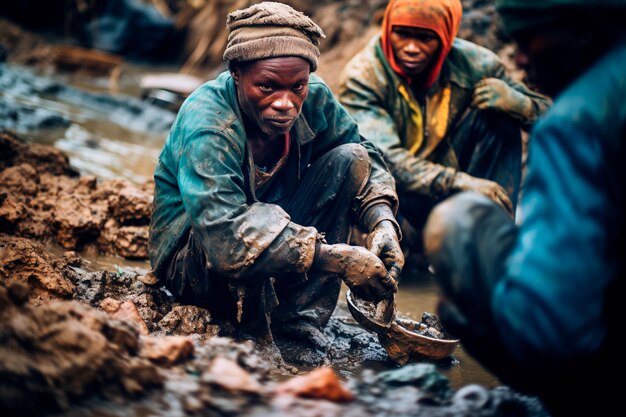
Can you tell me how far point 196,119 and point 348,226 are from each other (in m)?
1.01

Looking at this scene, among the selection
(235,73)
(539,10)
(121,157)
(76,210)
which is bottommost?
(121,157)

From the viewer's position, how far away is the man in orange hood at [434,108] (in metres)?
4.41

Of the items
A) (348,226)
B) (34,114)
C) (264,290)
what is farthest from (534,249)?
(34,114)

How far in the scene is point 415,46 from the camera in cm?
443

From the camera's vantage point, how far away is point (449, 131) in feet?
15.6

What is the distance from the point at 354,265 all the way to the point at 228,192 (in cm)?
61

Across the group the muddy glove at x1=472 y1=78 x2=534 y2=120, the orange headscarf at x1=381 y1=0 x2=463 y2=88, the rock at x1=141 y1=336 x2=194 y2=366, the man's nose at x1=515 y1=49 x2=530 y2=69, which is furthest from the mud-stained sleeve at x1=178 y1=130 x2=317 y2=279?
the muddy glove at x1=472 y1=78 x2=534 y2=120

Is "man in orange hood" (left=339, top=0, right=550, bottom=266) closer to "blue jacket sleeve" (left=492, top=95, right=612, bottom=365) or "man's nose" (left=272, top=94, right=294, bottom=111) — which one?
"man's nose" (left=272, top=94, right=294, bottom=111)

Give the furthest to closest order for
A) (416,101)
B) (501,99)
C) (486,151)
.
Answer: (486,151) → (416,101) → (501,99)

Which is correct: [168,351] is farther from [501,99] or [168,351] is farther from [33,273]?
[501,99]

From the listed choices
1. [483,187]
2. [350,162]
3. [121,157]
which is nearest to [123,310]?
[350,162]

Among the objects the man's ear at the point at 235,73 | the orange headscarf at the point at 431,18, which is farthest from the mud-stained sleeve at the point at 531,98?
the man's ear at the point at 235,73

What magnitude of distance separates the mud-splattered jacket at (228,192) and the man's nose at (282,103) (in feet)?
0.60

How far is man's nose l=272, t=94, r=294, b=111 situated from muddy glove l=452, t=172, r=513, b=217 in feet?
5.50
